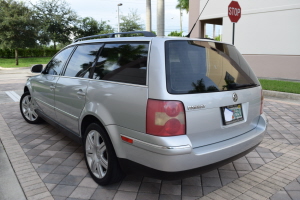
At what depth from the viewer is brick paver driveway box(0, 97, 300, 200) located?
294cm

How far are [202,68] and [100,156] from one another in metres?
1.48

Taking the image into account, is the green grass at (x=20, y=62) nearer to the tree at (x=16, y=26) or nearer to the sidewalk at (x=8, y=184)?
the tree at (x=16, y=26)

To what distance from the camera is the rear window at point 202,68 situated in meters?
2.49

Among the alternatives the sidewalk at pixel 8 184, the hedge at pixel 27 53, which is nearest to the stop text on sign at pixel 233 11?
the sidewalk at pixel 8 184

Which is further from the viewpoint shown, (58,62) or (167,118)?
(58,62)

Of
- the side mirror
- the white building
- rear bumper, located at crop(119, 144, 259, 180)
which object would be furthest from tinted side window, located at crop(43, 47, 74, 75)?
the white building

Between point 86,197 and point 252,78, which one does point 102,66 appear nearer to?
point 86,197

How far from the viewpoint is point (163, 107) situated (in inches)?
92.6

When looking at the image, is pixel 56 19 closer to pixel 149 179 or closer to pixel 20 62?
pixel 20 62

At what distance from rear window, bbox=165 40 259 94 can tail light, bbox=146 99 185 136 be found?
14 centimetres

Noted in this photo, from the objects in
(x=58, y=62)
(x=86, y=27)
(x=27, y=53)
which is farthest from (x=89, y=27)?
(x=58, y=62)

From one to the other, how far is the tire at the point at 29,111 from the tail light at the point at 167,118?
150 inches

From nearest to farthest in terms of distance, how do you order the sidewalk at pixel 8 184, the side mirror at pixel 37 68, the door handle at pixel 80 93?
the sidewalk at pixel 8 184 → the door handle at pixel 80 93 → the side mirror at pixel 37 68

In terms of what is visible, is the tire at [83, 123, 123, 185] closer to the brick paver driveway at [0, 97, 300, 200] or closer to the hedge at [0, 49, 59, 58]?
the brick paver driveway at [0, 97, 300, 200]
